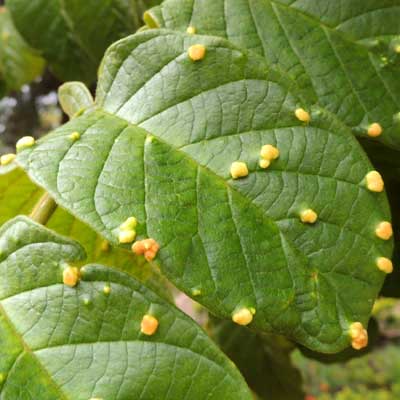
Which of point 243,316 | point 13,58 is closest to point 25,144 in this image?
point 243,316

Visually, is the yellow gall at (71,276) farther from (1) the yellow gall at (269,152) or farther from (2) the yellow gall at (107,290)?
(1) the yellow gall at (269,152)

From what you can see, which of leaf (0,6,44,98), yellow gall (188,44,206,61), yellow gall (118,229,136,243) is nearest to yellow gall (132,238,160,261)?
yellow gall (118,229,136,243)

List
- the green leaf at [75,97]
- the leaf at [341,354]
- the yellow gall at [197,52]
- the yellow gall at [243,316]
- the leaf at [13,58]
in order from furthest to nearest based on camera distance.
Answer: the leaf at [13,58], the leaf at [341,354], the green leaf at [75,97], the yellow gall at [197,52], the yellow gall at [243,316]

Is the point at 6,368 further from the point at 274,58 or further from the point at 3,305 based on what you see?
the point at 274,58

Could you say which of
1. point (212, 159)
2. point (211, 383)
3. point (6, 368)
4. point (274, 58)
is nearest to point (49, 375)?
point (6, 368)

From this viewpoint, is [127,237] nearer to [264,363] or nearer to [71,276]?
[71,276]

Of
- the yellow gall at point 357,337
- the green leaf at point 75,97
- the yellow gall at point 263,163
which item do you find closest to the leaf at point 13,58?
the green leaf at point 75,97
